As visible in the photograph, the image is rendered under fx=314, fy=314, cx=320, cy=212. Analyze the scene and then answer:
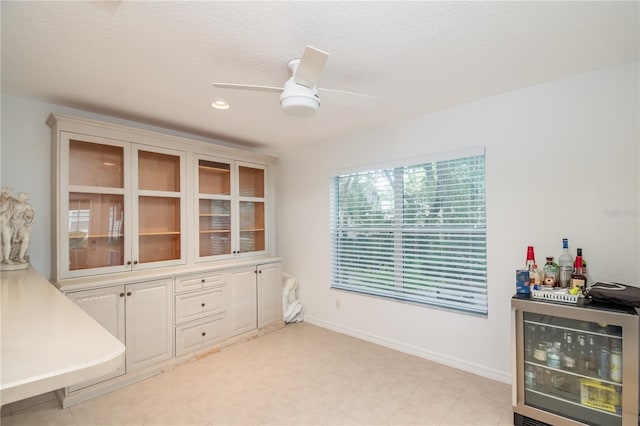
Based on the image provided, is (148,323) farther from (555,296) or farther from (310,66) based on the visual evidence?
(555,296)

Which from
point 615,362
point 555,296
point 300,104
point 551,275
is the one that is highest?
point 300,104

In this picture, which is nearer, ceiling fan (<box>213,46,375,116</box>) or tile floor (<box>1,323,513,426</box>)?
ceiling fan (<box>213,46,375,116</box>)

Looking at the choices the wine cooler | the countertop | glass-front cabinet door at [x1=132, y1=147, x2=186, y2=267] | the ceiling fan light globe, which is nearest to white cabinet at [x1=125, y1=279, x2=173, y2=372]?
glass-front cabinet door at [x1=132, y1=147, x2=186, y2=267]

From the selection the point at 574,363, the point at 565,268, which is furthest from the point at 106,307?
the point at 565,268

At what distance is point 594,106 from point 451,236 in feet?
4.61

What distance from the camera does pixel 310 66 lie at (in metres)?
1.57

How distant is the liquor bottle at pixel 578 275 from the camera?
2092 mm

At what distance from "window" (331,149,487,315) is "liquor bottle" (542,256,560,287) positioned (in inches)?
21.5

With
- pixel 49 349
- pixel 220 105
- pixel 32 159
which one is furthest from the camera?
pixel 220 105

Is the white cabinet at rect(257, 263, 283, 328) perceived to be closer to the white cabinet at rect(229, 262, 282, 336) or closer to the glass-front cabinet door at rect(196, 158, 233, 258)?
the white cabinet at rect(229, 262, 282, 336)

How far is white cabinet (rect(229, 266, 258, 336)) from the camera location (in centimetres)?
348

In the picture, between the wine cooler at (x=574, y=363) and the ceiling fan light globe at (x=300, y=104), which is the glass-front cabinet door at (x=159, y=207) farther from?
the wine cooler at (x=574, y=363)

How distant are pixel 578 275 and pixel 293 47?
94.2 inches

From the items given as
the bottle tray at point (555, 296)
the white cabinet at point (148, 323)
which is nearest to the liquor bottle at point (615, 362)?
the bottle tray at point (555, 296)
